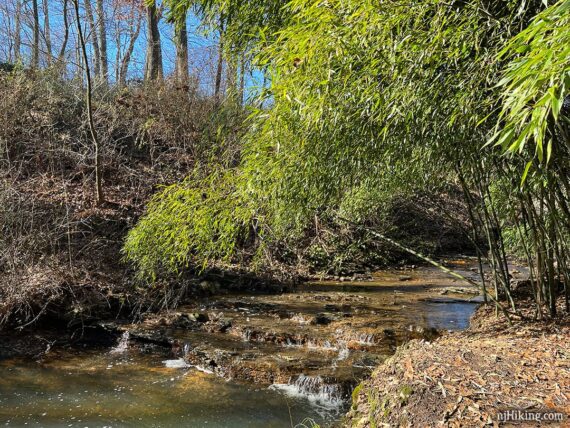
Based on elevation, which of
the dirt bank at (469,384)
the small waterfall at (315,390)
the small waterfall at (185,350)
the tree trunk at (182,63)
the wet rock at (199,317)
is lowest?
the small waterfall at (315,390)

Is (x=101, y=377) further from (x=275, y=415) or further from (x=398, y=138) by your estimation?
(x=398, y=138)

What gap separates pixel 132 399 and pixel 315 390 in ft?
5.92

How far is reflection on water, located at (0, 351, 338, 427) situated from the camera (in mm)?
4223

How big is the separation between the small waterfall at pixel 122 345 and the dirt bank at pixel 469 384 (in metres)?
3.39

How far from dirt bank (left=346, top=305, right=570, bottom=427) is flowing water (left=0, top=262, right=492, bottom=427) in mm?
1173

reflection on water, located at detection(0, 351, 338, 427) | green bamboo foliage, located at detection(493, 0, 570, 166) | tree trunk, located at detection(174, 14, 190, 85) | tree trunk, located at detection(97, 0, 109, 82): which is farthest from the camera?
tree trunk, located at detection(97, 0, 109, 82)

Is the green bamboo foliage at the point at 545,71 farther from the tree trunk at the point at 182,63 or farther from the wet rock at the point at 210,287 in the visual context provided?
the tree trunk at the point at 182,63

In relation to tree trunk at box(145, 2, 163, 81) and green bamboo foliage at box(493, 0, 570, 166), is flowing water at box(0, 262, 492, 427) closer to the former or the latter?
green bamboo foliage at box(493, 0, 570, 166)

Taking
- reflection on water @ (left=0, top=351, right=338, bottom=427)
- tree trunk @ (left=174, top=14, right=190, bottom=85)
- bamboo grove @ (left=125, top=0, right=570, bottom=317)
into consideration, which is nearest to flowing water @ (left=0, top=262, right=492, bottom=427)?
reflection on water @ (left=0, top=351, right=338, bottom=427)

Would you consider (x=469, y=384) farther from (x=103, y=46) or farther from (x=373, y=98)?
(x=103, y=46)

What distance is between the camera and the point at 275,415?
432cm

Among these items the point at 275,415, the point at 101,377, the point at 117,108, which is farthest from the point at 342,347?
the point at 117,108

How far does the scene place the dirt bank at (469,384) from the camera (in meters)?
2.50

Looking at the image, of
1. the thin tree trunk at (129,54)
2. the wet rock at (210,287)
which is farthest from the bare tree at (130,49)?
the wet rock at (210,287)
